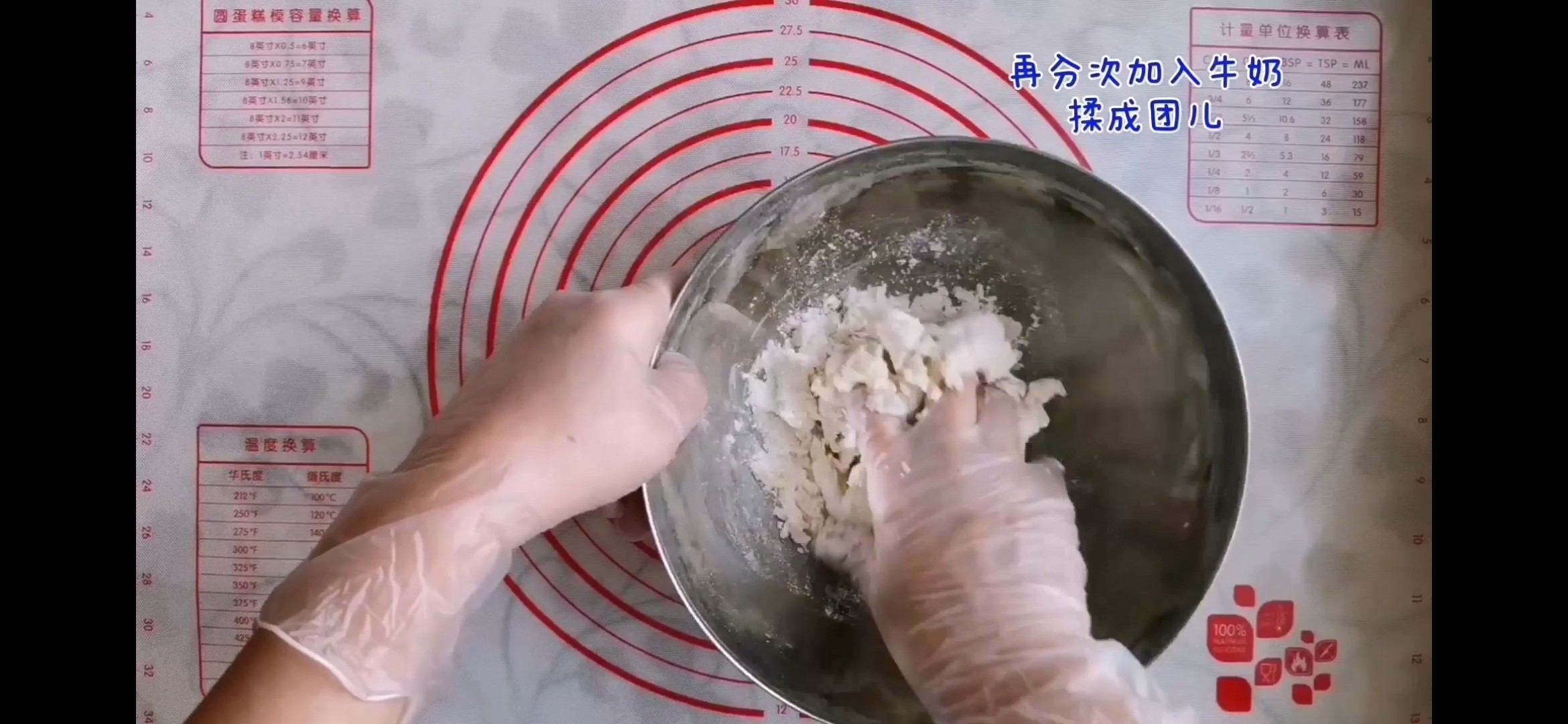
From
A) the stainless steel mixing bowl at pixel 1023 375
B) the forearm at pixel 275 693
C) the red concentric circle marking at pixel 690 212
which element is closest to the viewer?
the forearm at pixel 275 693

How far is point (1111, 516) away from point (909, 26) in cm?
34

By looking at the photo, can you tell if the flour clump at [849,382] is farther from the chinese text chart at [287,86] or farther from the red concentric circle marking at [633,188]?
the chinese text chart at [287,86]

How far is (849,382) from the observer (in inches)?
22.1

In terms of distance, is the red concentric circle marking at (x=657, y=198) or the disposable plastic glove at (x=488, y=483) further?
the red concentric circle marking at (x=657, y=198)

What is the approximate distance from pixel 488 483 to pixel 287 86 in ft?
1.16

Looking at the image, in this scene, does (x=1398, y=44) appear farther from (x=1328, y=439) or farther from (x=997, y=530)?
(x=997, y=530)

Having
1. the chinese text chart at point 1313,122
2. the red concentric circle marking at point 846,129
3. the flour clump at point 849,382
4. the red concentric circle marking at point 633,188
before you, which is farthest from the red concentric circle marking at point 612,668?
the chinese text chart at point 1313,122

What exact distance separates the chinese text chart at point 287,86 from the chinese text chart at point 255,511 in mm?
187

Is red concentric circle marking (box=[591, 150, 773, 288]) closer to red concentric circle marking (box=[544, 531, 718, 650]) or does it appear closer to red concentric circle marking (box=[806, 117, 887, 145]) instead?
red concentric circle marking (box=[806, 117, 887, 145])

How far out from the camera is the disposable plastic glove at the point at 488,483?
0.43 meters

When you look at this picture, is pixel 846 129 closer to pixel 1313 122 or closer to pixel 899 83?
pixel 899 83

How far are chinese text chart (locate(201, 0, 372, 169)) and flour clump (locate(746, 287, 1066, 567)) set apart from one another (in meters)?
0.32
